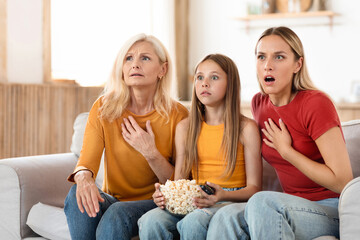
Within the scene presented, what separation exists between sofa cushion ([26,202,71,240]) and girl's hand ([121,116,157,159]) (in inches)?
16.6

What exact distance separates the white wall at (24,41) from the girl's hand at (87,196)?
1.88 metres

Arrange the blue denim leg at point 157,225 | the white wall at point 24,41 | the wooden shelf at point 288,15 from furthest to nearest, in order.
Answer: the wooden shelf at point 288,15 → the white wall at point 24,41 → the blue denim leg at point 157,225

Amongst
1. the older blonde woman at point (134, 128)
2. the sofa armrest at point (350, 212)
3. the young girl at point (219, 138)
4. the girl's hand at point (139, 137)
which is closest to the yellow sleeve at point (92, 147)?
the older blonde woman at point (134, 128)

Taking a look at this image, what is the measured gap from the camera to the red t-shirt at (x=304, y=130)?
1.68m

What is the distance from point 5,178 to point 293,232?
1.23 m

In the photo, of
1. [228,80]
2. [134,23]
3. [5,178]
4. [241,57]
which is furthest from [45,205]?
[241,57]

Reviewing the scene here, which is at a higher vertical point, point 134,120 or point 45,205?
point 134,120

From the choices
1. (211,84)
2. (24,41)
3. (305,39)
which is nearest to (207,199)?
(211,84)

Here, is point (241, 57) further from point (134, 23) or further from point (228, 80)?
point (228, 80)

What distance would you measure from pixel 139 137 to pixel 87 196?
0.35 metres

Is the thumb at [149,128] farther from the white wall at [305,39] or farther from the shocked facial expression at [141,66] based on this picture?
the white wall at [305,39]

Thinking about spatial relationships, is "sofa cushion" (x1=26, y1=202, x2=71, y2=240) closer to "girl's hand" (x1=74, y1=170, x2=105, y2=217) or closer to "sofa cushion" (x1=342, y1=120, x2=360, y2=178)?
"girl's hand" (x1=74, y1=170, x2=105, y2=217)

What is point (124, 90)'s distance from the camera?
6.87ft

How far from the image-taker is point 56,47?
3.83 m
